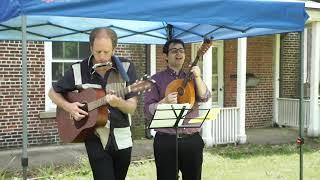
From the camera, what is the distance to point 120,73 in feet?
13.4

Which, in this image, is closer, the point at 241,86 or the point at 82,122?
the point at 82,122

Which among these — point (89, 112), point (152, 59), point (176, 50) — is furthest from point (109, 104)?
point (152, 59)

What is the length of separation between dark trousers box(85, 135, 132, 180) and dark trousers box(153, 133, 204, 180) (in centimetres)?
68

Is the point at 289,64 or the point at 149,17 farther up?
the point at 149,17

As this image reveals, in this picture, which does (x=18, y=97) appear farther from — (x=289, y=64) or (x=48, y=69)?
(x=289, y=64)

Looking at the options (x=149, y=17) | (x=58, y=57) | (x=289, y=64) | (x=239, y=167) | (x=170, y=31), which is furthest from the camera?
(x=289, y=64)

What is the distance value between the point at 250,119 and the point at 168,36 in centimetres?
807

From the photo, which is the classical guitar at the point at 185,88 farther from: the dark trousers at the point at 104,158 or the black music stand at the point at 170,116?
the dark trousers at the point at 104,158

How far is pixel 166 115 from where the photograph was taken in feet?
14.9

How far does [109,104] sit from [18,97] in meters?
6.80

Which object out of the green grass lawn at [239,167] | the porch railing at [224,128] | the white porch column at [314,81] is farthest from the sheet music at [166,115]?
the white porch column at [314,81]

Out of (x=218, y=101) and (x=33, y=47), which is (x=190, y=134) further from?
(x=218, y=101)

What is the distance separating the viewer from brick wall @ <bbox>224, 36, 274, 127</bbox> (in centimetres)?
1377

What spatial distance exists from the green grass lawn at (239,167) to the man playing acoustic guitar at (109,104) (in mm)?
3709
